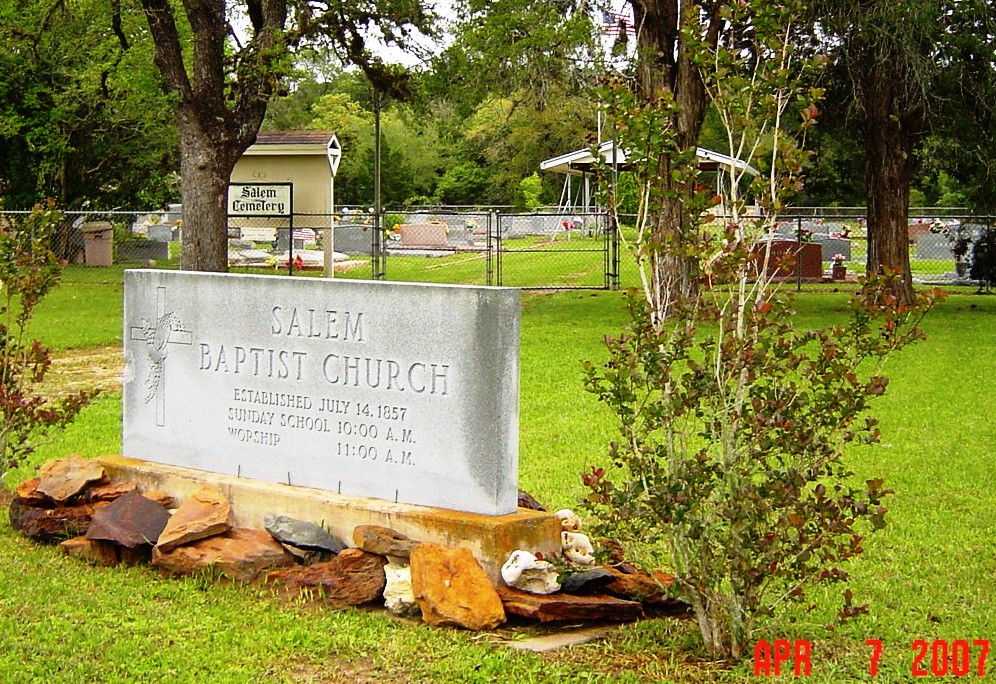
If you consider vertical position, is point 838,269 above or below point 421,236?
below

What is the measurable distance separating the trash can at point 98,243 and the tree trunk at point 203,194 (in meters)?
13.8

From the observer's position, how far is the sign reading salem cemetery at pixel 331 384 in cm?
631

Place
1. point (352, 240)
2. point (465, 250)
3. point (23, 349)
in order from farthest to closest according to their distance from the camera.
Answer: point (465, 250)
point (352, 240)
point (23, 349)

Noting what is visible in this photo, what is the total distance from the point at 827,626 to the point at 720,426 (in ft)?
3.38

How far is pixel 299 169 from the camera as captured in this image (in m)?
29.2

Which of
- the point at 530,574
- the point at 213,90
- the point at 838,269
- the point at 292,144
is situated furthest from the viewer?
the point at 838,269

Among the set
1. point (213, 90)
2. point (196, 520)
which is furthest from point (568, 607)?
point (213, 90)

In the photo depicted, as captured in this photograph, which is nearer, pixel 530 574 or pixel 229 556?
pixel 530 574

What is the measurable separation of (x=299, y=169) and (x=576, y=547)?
2355 centimetres

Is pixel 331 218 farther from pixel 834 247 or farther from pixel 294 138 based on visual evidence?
pixel 834 247

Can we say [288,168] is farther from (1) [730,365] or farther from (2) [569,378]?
(1) [730,365]

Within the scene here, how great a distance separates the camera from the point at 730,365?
17.9 feet

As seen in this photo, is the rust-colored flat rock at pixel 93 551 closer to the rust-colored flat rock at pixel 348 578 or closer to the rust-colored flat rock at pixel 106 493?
the rust-colored flat rock at pixel 106 493

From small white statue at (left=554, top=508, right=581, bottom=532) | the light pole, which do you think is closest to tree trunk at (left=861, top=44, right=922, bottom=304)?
the light pole
